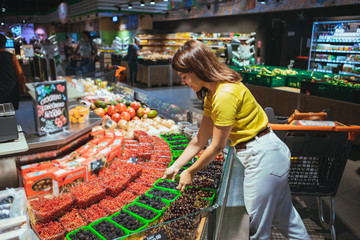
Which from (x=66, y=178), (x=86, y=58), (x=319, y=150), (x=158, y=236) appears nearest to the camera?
(x=158, y=236)

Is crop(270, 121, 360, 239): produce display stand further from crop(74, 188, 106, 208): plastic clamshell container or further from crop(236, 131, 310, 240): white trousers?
crop(74, 188, 106, 208): plastic clamshell container

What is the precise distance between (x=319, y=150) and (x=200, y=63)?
1.50m

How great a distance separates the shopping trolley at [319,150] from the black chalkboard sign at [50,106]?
1.80 m

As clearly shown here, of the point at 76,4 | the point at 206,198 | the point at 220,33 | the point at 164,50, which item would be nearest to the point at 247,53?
the point at 220,33

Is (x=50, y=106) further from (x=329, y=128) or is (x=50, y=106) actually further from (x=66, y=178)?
(x=329, y=128)

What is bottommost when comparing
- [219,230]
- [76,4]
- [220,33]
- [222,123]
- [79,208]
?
[79,208]

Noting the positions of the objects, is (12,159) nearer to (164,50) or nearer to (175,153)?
(175,153)

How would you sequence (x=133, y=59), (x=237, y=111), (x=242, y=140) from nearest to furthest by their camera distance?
(x=237, y=111), (x=242, y=140), (x=133, y=59)

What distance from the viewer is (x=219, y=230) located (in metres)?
1.49

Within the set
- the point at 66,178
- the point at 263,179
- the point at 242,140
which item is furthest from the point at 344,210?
the point at 66,178

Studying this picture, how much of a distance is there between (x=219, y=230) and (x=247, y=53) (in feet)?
25.6

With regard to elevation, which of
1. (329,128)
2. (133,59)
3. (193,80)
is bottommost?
(329,128)

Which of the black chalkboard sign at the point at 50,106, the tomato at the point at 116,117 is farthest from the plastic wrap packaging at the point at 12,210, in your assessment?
the tomato at the point at 116,117

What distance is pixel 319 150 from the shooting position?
237 cm
